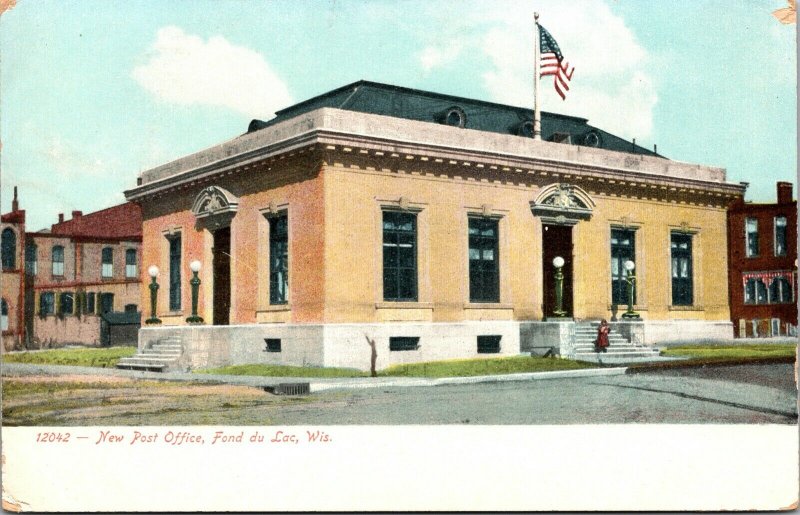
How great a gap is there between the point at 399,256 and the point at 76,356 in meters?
8.23

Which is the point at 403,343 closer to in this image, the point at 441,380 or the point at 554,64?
the point at 441,380

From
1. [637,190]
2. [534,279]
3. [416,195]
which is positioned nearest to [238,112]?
[416,195]

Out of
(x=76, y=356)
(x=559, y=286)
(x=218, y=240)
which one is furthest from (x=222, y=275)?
(x=559, y=286)

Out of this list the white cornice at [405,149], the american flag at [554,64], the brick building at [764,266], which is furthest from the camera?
the white cornice at [405,149]

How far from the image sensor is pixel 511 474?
40.1 ft

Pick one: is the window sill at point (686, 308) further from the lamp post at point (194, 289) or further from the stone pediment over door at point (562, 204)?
the lamp post at point (194, 289)

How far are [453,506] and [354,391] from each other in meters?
5.50

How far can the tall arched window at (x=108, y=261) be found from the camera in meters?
23.9

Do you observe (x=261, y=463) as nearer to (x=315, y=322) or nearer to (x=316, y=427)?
(x=316, y=427)

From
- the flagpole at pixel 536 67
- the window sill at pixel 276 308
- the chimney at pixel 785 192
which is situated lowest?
the window sill at pixel 276 308

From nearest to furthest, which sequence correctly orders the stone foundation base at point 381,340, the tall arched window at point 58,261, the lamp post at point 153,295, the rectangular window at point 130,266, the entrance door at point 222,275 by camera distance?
the tall arched window at point 58,261
the stone foundation base at point 381,340
the entrance door at point 222,275
the lamp post at point 153,295
the rectangular window at point 130,266

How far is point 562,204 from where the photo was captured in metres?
24.4

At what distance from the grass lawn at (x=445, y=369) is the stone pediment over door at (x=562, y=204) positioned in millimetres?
4556

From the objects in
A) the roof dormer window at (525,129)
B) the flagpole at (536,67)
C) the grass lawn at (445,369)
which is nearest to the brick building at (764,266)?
the grass lawn at (445,369)
